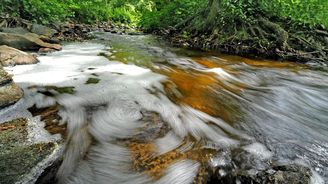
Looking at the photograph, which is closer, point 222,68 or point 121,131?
point 121,131

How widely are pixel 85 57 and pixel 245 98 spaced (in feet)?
12.8

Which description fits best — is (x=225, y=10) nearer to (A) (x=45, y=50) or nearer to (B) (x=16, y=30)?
(A) (x=45, y=50)

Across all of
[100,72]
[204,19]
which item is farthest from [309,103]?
[204,19]

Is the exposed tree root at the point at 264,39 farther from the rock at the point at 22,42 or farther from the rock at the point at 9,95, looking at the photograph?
the rock at the point at 9,95

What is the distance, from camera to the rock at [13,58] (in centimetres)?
559

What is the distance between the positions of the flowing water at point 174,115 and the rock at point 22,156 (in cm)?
19

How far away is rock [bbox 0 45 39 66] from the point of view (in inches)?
220

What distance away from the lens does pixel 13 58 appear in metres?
5.69

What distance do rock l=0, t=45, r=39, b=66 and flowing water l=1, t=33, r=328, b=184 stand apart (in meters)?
0.25

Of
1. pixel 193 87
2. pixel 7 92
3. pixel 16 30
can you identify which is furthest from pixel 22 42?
pixel 193 87

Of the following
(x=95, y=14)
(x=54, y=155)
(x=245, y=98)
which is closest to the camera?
(x=54, y=155)

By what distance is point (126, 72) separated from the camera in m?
5.57

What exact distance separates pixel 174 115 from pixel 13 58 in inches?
145

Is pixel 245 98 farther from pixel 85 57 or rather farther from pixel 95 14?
pixel 95 14
